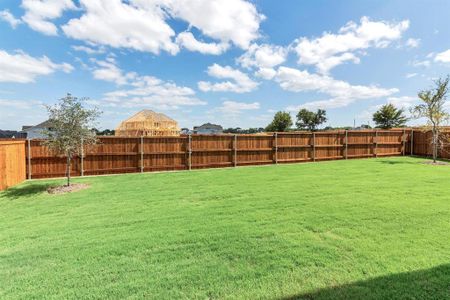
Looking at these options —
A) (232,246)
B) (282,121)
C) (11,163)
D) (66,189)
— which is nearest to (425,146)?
(232,246)

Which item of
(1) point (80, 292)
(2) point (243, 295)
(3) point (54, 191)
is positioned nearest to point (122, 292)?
(1) point (80, 292)

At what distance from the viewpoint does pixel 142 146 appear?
12.7 m

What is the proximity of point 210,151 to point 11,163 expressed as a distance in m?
8.40

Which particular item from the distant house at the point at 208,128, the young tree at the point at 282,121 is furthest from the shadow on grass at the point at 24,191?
the distant house at the point at 208,128

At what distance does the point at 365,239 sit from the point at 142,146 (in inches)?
430

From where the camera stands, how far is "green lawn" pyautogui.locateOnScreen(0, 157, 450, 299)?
9.14 feet

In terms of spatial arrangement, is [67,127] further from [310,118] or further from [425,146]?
[310,118]

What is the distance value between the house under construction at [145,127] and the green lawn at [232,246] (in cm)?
1788

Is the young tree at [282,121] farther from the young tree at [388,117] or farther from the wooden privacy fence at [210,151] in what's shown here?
the wooden privacy fence at [210,151]

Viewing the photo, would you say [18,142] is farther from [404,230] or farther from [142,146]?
[404,230]

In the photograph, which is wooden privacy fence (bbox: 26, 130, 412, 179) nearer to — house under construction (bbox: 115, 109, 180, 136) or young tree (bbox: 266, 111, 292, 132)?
house under construction (bbox: 115, 109, 180, 136)

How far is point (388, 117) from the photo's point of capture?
3900 cm

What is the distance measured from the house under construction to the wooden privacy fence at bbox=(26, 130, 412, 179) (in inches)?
448

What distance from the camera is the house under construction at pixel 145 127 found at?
24531 millimetres
